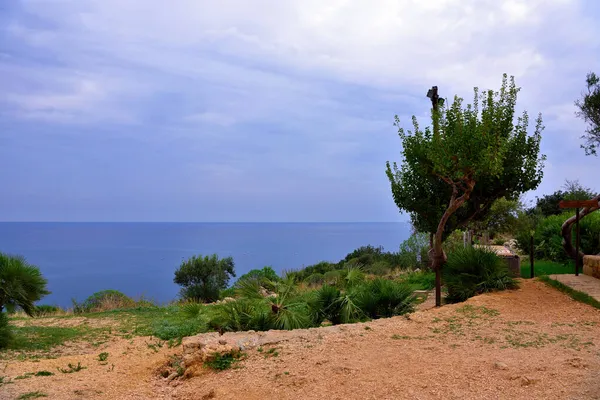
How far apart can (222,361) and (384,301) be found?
161 inches

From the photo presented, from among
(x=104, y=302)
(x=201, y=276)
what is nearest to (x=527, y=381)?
(x=104, y=302)

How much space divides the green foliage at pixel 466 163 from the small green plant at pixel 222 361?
6.02 m

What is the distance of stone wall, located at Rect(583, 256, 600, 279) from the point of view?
12.8 m

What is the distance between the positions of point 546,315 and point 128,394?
7.09m

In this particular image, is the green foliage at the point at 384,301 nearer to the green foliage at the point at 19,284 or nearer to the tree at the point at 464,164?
the tree at the point at 464,164

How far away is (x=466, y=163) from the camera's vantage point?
34.0ft

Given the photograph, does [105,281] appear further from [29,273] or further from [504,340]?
[504,340]

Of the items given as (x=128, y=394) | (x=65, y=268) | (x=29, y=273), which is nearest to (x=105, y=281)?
(x=65, y=268)

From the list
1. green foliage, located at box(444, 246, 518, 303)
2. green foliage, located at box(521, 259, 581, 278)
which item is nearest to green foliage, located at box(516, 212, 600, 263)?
green foliage, located at box(521, 259, 581, 278)

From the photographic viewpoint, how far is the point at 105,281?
70938 mm

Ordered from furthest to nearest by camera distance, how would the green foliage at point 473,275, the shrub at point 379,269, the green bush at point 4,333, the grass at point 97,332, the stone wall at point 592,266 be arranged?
the shrub at point 379,269
the stone wall at point 592,266
the green foliage at point 473,275
the grass at point 97,332
the green bush at point 4,333

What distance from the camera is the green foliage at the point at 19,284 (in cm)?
988

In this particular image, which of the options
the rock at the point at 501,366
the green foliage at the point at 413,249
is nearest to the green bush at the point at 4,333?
the rock at the point at 501,366

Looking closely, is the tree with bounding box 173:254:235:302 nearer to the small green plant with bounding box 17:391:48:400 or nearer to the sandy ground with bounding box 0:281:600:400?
the sandy ground with bounding box 0:281:600:400
